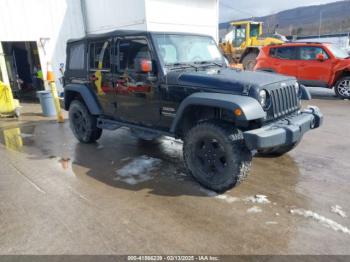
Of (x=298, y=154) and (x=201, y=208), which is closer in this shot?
(x=201, y=208)

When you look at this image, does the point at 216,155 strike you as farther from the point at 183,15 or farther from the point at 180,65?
the point at 183,15

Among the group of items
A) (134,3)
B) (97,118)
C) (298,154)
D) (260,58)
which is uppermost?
(134,3)

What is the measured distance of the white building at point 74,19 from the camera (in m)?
10.8

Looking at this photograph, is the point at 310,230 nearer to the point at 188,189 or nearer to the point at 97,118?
the point at 188,189

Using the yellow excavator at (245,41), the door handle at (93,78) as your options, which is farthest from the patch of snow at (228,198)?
the yellow excavator at (245,41)

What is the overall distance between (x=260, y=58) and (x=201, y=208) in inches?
372

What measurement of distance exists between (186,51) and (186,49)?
4cm

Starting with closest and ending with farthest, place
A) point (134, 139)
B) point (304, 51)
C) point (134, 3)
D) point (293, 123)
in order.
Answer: point (293, 123) < point (134, 139) < point (304, 51) < point (134, 3)

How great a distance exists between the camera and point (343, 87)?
31.1 feet

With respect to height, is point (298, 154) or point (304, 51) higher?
point (304, 51)

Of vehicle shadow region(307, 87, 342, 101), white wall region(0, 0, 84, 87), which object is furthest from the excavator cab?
white wall region(0, 0, 84, 87)

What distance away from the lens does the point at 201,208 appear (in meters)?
3.35

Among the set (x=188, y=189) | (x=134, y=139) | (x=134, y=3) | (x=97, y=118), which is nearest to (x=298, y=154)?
(x=188, y=189)

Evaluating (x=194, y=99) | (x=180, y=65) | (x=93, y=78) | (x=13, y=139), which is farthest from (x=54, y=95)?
(x=194, y=99)
